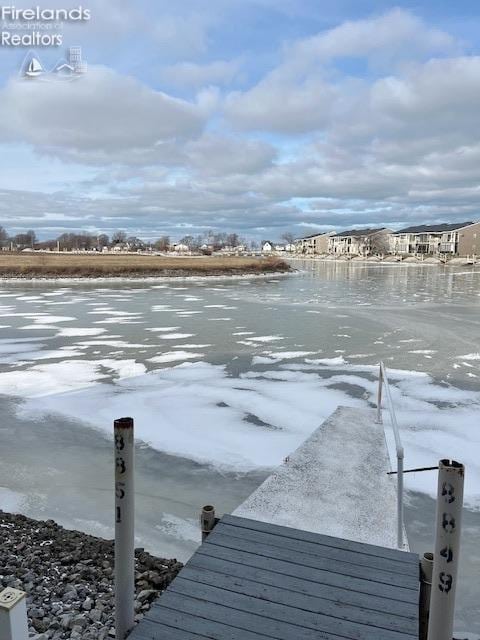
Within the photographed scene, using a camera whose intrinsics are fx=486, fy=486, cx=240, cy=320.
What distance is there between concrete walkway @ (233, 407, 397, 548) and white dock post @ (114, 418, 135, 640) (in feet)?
3.77

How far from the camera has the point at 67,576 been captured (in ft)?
9.93

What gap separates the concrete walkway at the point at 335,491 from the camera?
10.8 feet

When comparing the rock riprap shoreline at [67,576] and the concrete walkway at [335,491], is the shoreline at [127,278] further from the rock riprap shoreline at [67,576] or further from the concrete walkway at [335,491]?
the rock riprap shoreline at [67,576]

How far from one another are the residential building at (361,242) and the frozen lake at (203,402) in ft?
313

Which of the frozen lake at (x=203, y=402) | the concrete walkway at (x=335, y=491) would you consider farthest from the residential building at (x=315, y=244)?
the concrete walkway at (x=335, y=491)

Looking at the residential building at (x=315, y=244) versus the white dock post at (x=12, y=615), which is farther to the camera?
the residential building at (x=315, y=244)

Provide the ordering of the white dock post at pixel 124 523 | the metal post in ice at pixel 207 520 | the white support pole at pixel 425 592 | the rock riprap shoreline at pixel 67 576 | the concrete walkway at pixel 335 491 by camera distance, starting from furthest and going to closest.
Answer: the concrete walkway at pixel 335 491 → the metal post in ice at pixel 207 520 → the rock riprap shoreline at pixel 67 576 → the white support pole at pixel 425 592 → the white dock post at pixel 124 523

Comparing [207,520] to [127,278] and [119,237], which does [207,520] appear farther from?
[119,237]

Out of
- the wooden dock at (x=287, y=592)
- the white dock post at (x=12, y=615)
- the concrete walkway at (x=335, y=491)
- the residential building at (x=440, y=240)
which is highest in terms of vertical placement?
the residential building at (x=440, y=240)

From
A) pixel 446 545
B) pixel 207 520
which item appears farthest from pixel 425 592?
pixel 207 520

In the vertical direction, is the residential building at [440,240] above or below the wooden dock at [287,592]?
above

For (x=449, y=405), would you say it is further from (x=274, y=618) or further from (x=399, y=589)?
(x=274, y=618)

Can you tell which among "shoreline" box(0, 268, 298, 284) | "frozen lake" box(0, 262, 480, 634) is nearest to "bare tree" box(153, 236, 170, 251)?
"shoreline" box(0, 268, 298, 284)

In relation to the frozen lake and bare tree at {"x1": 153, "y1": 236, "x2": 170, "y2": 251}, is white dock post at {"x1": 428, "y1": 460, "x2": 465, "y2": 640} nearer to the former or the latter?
the frozen lake
